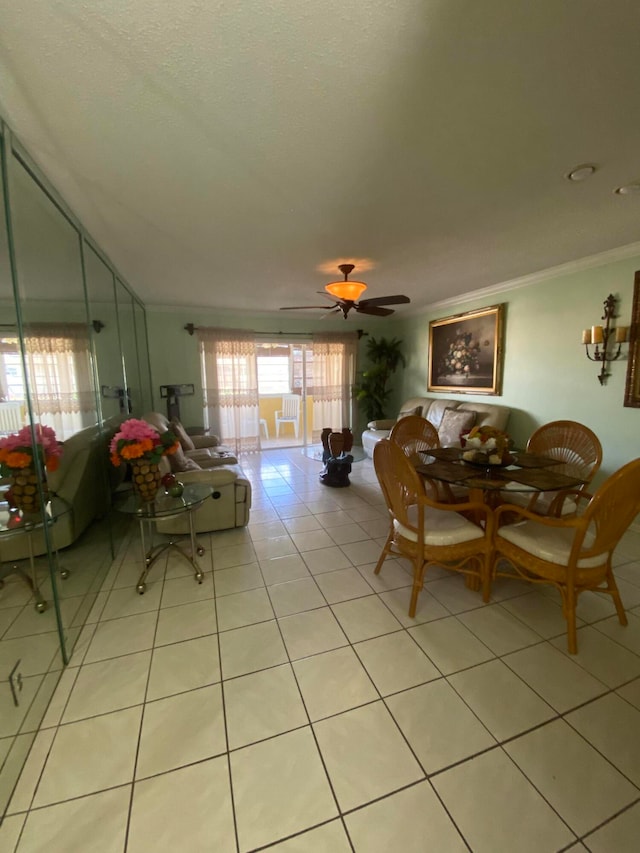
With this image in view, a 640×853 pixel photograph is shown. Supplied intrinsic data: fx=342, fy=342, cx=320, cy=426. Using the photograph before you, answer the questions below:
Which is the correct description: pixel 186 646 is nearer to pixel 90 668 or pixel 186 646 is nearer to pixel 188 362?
pixel 90 668

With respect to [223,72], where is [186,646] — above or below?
below

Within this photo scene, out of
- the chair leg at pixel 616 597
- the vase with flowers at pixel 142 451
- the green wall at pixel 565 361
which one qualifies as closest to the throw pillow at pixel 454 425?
the green wall at pixel 565 361

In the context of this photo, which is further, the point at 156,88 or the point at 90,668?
the point at 90,668

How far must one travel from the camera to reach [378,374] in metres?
5.91

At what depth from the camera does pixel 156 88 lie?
1226mm

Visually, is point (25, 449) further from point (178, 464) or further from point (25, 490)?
point (178, 464)

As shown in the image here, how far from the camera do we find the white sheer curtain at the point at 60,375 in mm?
1513

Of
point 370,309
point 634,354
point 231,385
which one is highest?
point 370,309

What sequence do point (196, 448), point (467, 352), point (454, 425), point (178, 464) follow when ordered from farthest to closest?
point (467, 352) → point (196, 448) → point (454, 425) → point (178, 464)

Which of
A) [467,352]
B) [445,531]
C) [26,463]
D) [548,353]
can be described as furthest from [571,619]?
[467,352]

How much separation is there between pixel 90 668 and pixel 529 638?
2.15 metres

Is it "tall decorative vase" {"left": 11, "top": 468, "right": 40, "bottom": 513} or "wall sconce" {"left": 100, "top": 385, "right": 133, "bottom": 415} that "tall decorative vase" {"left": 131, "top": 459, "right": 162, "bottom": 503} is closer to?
"tall decorative vase" {"left": 11, "top": 468, "right": 40, "bottom": 513}

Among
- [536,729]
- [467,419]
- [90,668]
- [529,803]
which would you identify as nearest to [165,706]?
[90,668]

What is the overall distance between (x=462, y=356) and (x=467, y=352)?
93mm
